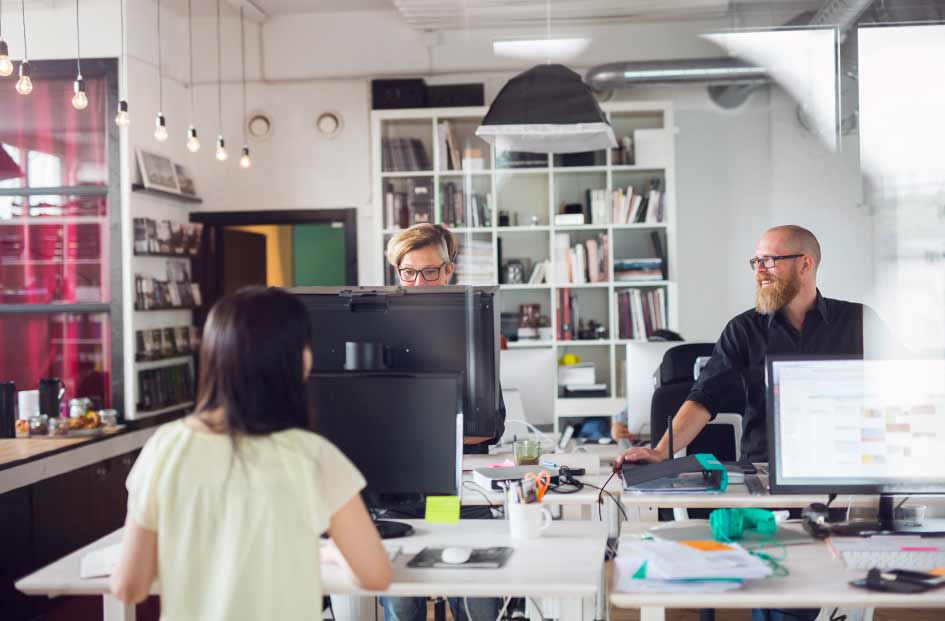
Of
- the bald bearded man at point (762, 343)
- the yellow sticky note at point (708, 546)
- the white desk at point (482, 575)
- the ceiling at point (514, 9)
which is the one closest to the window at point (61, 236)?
the ceiling at point (514, 9)

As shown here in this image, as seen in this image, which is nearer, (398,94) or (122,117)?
(122,117)

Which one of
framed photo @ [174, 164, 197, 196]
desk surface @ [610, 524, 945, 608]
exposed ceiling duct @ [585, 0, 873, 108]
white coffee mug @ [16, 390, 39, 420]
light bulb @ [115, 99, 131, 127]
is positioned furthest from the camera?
framed photo @ [174, 164, 197, 196]

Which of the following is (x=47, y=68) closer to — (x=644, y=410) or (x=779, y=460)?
(x=644, y=410)

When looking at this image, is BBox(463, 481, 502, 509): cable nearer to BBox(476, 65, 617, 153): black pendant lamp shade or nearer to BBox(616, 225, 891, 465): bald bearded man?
BBox(616, 225, 891, 465): bald bearded man

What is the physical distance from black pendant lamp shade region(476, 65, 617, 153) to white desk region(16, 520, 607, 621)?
2.64 metres

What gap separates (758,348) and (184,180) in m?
4.08

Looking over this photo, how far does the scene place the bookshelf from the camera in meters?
5.55

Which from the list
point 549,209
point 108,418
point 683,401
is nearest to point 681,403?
point 683,401

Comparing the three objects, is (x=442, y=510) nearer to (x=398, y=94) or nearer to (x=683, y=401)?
(x=683, y=401)

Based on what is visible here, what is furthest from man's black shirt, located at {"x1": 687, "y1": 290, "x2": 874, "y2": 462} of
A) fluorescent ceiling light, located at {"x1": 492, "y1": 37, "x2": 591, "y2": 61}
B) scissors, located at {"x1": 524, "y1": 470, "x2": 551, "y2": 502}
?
fluorescent ceiling light, located at {"x1": 492, "y1": 37, "x2": 591, "y2": 61}

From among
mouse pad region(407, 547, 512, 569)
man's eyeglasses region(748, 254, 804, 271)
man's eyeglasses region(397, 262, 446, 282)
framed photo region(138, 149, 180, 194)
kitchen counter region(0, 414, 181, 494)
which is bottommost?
kitchen counter region(0, 414, 181, 494)

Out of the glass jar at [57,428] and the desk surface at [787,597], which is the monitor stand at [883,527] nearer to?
the desk surface at [787,597]

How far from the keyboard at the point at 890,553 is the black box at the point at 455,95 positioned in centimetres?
421

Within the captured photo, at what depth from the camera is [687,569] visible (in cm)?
173
